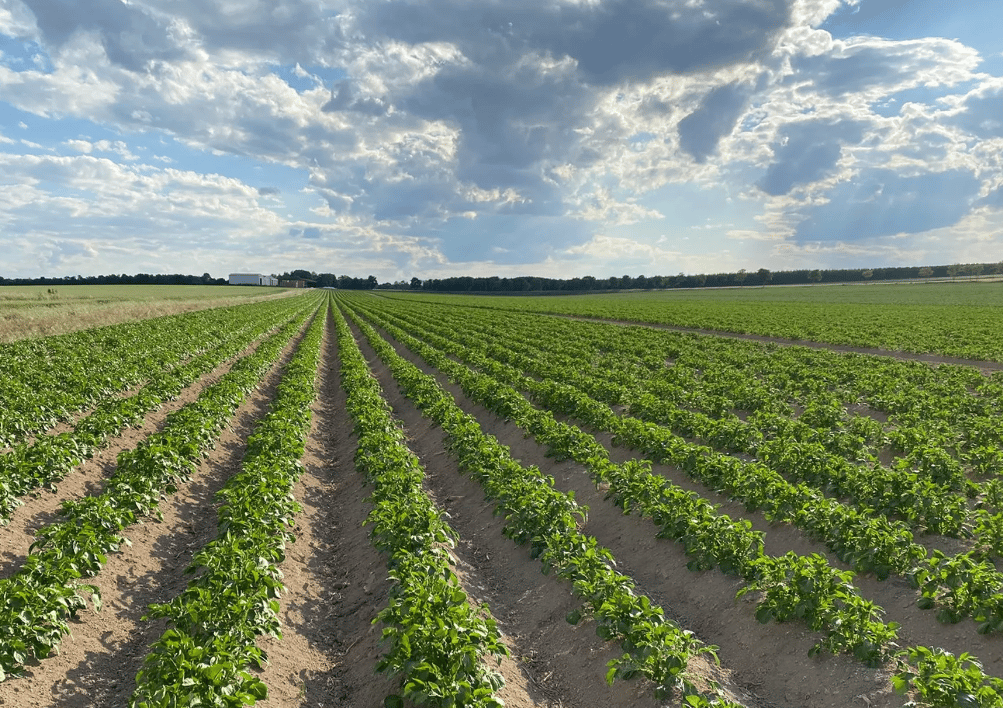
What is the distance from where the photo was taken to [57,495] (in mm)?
10180

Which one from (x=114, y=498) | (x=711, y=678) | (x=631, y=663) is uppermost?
(x=114, y=498)

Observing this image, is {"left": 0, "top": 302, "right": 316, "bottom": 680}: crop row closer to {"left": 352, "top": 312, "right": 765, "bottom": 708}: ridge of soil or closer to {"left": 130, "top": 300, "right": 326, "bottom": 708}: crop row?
{"left": 130, "top": 300, "right": 326, "bottom": 708}: crop row

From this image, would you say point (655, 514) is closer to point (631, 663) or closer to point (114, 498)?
point (631, 663)

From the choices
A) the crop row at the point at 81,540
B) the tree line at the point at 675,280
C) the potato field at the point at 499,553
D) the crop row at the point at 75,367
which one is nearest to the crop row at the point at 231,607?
the potato field at the point at 499,553

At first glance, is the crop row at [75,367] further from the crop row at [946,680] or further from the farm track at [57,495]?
the crop row at [946,680]

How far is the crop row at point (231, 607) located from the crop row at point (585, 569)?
11.6 feet

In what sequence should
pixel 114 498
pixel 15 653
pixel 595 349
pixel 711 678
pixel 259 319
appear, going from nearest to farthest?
pixel 15 653 < pixel 711 678 < pixel 114 498 < pixel 595 349 < pixel 259 319

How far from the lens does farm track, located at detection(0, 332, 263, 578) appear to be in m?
8.23

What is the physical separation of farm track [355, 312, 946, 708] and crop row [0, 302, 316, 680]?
24.3ft

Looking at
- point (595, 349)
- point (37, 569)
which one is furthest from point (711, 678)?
point (595, 349)

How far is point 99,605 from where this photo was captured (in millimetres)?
7012

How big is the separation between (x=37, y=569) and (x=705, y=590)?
8518mm

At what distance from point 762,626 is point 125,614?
8069 millimetres

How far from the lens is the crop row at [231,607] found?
5.07 metres
